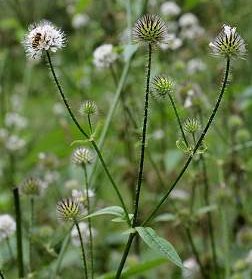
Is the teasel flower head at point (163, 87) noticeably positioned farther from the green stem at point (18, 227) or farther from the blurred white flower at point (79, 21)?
the blurred white flower at point (79, 21)

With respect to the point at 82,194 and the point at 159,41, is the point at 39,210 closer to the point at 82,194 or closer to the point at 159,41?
the point at 82,194

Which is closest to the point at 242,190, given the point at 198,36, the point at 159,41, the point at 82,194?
the point at 198,36

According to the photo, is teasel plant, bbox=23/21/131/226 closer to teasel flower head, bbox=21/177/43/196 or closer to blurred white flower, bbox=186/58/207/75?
teasel flower head, bbox=21/177/43/196

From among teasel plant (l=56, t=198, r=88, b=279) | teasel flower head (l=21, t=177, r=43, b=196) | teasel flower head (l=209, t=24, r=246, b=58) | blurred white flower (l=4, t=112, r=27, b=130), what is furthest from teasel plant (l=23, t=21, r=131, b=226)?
blurred white flower (l=4, t=112, r=27, b=130)

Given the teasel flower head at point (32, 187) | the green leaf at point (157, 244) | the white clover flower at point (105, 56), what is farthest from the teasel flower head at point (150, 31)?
the white clover flower at point (105, 56)

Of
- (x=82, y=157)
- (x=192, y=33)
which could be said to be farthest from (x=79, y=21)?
(x=82, y=157)
